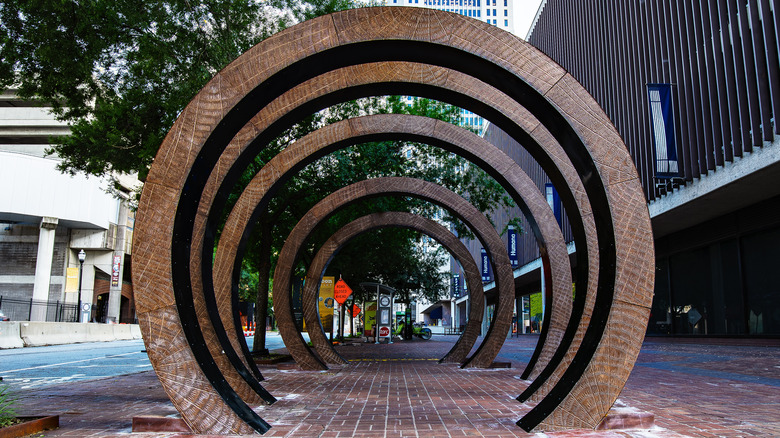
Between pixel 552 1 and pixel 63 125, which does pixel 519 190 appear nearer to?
pixel 552 1

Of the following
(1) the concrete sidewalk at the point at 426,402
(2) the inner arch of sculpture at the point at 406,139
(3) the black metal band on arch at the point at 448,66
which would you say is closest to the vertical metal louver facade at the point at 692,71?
(1) the concrete sidewalk at the point at 426,402

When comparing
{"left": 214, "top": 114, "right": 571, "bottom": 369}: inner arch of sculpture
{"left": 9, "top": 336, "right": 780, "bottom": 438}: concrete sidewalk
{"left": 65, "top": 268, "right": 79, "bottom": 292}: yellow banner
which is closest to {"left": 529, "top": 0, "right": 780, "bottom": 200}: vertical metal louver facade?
{"left": 9, "top": 336, "right": 780, "bottom": 438}: concrete sidewalk

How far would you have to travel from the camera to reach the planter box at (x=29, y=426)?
4.60 meters

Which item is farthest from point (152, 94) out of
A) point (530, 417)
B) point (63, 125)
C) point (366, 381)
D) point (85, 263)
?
point (85, 263)

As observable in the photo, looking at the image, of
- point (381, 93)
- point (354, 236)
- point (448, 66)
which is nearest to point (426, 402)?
point (381, 93)

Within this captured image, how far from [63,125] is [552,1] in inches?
1235

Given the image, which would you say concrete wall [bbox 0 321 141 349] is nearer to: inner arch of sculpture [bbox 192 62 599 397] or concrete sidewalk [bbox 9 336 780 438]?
concrete sidewalk [bbox 9 336 780 438]

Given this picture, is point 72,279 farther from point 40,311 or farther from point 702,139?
point 702,139

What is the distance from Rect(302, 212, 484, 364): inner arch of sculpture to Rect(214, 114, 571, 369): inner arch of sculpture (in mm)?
3508

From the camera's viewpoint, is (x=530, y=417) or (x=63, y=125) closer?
(x=530, y=417)

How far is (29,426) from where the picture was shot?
484 centimetres

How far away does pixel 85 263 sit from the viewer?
45.0 metres

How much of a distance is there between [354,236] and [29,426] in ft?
28.0

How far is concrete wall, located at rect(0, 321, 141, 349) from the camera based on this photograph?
20969 millimetres
